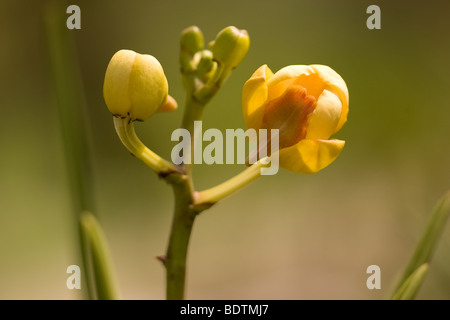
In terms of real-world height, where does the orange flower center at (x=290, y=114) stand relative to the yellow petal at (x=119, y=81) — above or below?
below

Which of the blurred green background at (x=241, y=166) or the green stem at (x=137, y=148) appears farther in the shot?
the blurred green background at (x=241, y=166)

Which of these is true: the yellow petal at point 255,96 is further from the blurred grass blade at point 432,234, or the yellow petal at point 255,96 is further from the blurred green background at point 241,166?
the blurred green background at point 241,166

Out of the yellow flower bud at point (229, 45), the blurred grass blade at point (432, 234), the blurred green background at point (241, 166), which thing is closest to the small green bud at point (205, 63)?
the yellow flower bud at point (229, 45)

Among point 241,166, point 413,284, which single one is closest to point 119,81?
point 413,284

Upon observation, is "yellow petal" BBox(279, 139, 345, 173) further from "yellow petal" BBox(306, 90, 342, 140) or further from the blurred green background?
the blurred green background

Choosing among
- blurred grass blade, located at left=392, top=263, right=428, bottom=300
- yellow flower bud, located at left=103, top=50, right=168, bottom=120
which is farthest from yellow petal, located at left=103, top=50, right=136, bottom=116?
blurred grass blade, located at left=392, top=263, right=428, bottom=300

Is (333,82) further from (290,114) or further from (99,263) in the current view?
(99,263)
